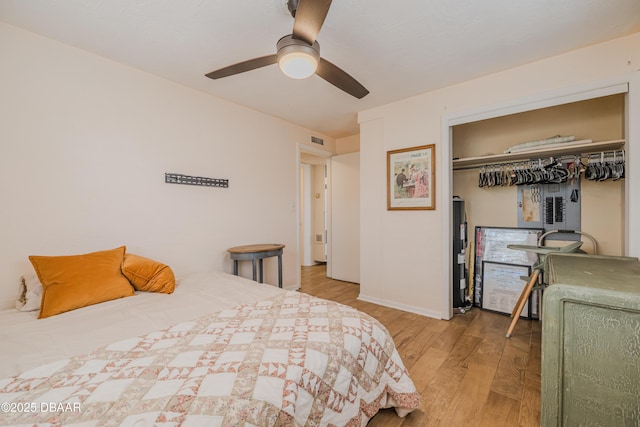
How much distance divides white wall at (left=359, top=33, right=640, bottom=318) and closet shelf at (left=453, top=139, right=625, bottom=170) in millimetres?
320

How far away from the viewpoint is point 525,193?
2.90m

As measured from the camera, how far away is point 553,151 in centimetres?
248

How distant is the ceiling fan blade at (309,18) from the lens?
1.18m

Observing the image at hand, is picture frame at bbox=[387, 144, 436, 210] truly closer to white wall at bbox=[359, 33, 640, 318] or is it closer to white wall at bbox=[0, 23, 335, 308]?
white wall at bbox=[359, 33, 640, 318]

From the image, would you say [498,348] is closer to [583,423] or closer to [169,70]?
[583,423]

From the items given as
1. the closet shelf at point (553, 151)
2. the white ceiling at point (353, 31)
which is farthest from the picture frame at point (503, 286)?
the white ceiling at point (353, 31)

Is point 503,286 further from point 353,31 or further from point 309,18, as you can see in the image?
point 309,18

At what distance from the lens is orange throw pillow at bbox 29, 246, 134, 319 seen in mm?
1514

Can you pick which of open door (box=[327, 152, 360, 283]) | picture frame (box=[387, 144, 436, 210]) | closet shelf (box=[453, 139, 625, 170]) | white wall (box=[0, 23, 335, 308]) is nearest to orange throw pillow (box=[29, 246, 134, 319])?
white wall (box=[0, 23, 335, 308])

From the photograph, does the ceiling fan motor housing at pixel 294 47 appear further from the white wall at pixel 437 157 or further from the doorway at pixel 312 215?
the doorway at pixel 312 215

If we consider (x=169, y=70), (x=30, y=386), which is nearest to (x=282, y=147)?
(x=169, y=70)

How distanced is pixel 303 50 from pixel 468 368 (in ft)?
8.19

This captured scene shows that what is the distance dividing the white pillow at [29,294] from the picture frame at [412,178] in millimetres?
3166

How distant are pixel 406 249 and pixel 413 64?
1.96 meters
